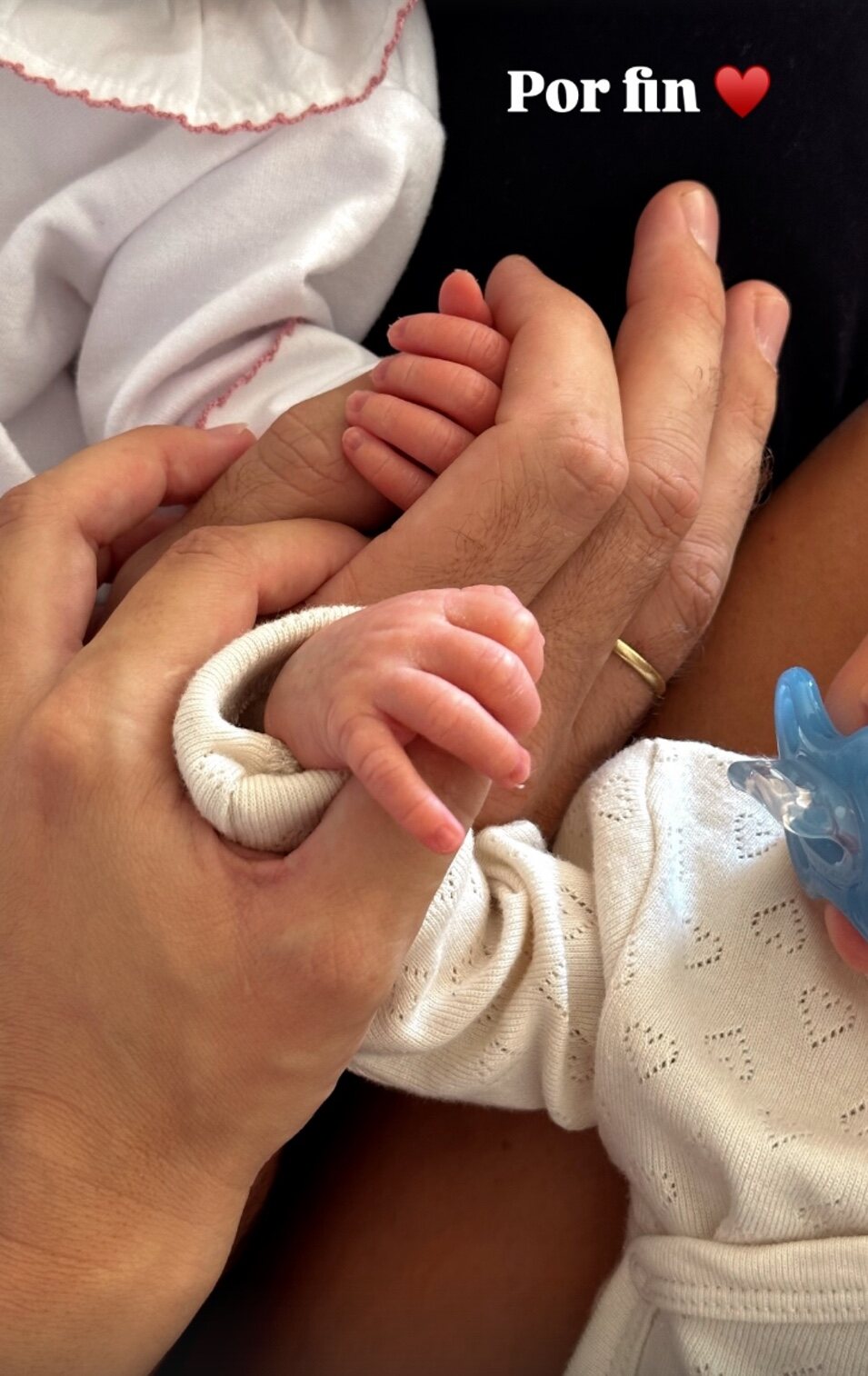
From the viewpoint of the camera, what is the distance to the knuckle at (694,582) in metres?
0.92

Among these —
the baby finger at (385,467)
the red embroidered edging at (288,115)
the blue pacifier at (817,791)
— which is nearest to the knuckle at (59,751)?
the baby finger at (385,467)

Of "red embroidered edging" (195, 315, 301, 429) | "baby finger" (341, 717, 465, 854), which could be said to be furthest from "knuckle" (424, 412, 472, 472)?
"baby finger" (341, 717, 465, 854)

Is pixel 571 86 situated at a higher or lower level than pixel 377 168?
higher

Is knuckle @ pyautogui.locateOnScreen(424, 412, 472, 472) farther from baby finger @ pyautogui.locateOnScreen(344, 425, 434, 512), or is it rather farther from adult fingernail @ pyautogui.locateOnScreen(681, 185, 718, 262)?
adult fingernail @ pyautogui.locateOnScreen(681, 185, 718, 262)

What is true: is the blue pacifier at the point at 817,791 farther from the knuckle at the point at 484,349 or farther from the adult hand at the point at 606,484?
the knuckle at the point at 484,349

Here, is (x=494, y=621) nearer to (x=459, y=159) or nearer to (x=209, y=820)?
(x=209, y=820)

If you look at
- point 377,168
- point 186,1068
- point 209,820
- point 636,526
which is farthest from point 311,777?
point 377,168

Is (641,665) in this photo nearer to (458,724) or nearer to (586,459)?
(586,459)

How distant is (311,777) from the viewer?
595mm

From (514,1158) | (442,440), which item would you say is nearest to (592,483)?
(442,440)

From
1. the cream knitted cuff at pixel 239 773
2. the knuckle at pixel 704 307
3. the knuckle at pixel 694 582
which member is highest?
the knuckle at pixel 704 307

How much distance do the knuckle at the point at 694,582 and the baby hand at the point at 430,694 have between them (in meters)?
0.39

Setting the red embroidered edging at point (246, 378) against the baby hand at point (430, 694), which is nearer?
the baby hand at point (430, 694)

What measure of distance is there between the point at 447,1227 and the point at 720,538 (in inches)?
21.9
